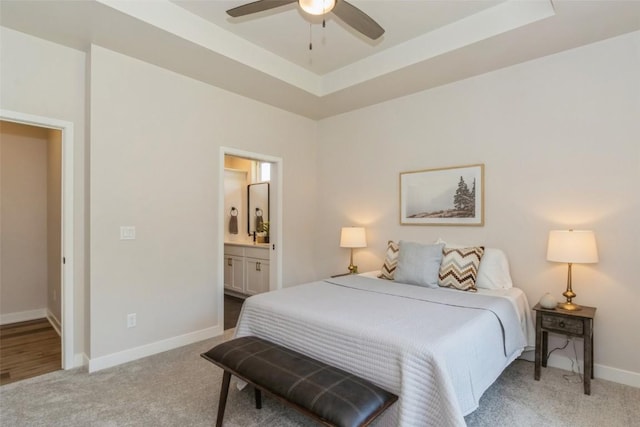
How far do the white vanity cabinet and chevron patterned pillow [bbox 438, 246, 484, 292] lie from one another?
2.35 meters

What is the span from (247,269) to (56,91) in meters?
A: 2.99

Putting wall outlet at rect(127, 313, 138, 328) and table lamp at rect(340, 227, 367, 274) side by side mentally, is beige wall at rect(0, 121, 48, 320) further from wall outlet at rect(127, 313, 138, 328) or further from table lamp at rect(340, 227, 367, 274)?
table lamp at rect(340, 227, 367, 274)

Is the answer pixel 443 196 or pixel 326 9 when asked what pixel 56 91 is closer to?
pixel 326 9

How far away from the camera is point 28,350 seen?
10.5 feet

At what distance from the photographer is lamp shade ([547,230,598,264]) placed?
247 centimetres

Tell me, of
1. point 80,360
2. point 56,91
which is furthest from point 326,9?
point 80,360

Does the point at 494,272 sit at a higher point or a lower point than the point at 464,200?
lower

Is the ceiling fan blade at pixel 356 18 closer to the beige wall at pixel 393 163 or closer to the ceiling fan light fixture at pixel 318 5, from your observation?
the ceiling fan light fixture at pixel 318 5

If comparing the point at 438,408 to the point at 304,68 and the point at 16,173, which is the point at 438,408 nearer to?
the point at 304,68

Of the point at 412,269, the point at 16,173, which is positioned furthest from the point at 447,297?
the point at 16,173

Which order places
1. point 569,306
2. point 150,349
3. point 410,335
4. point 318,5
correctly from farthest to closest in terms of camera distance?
point 150,349 → point 569,306 → point 318,5 → point 410,335

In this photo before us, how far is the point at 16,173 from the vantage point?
4113 millimetres

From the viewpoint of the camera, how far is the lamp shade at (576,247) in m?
2.47

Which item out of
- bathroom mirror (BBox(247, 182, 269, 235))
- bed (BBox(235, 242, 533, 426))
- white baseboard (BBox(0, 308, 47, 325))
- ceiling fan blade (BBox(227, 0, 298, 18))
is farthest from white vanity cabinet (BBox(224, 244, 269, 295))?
ceiling fan blade (BBox(227, 0, 298, 18))
